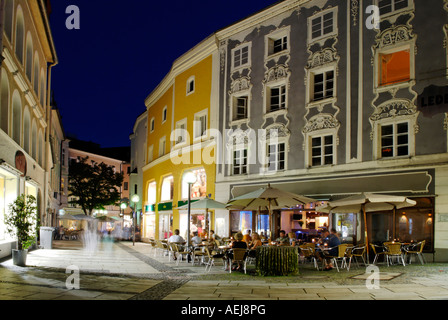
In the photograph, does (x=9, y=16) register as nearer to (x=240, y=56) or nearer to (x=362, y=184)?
(x=240, y=56)

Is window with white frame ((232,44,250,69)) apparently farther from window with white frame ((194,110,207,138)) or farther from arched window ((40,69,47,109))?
arched window ((40,69,47,109))

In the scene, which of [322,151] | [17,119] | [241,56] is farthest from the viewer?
[241,56]

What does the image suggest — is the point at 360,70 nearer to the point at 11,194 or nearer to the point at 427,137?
the point at 427,137

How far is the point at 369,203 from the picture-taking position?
16.0 metres

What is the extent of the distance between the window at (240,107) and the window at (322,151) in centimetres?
558

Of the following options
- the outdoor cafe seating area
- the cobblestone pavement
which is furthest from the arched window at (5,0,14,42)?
the outdoor cafe seating area

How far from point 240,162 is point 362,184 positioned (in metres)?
7.90

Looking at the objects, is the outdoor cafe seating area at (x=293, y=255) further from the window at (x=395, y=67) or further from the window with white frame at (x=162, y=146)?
the window with white frame at (x=162, y=146)

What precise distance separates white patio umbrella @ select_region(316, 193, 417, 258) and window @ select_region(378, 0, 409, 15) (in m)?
8.26

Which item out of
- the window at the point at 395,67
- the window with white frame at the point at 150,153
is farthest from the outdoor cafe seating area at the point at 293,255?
the window with white frame at the point at 150,153

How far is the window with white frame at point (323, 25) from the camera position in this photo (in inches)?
811

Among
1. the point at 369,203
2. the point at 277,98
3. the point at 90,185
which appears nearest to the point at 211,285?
the point at 369,203

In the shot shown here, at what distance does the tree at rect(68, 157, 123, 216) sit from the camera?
5709cm
